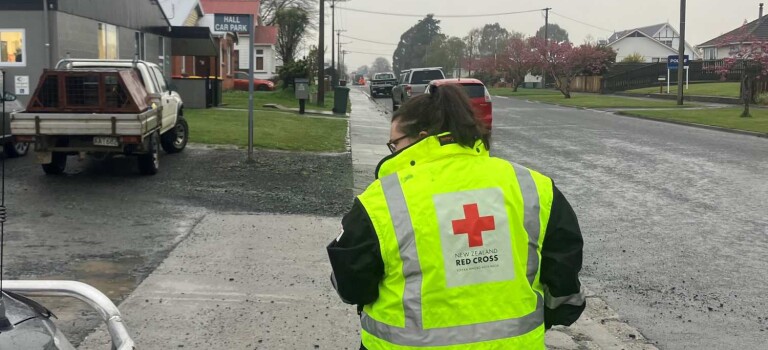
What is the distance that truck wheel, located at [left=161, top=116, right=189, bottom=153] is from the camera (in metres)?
14.5

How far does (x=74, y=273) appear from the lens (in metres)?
6.63

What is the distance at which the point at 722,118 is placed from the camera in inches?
1136

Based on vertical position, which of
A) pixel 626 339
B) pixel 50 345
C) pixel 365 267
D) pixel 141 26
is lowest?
pixel 626 339

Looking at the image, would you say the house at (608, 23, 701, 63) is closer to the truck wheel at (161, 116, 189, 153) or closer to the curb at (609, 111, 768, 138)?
the curb at (609, 111, 768, 138)

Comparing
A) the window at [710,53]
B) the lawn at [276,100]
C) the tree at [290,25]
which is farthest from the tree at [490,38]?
the lawn at [276,100]

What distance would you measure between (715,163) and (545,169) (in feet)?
12.1

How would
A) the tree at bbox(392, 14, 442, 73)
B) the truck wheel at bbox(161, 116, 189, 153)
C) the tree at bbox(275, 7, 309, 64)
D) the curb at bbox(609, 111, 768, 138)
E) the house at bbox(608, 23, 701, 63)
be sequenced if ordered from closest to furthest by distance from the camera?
the truck wheel at bbox(161, 116, 189, 153), the curb at bbox(609, 111, 768, 138), the tree at bbox(275, 7, 309, 64), the house at bbox(608, 23, 701, 63), the tree at bbox(392, 14, 442, 73)

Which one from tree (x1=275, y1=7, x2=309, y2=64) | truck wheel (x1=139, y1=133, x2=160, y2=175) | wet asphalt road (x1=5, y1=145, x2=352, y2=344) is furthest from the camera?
tree (x1=275, y1=7, x2=309, y2=64)

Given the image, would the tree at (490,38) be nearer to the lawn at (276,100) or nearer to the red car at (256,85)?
the red car at (256,85)

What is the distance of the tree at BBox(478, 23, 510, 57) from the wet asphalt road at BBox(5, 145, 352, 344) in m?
112

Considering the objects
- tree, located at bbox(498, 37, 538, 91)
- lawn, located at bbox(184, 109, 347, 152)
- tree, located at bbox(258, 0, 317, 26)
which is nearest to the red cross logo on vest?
lawn, located at bbox(184, 109, 347, 152)

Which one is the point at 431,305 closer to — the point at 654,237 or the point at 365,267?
the point at 365,267

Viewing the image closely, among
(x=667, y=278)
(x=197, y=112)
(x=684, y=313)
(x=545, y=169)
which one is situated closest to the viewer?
(x=684, y=313)

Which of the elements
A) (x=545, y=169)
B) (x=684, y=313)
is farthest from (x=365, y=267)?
(x=545, y=169)
